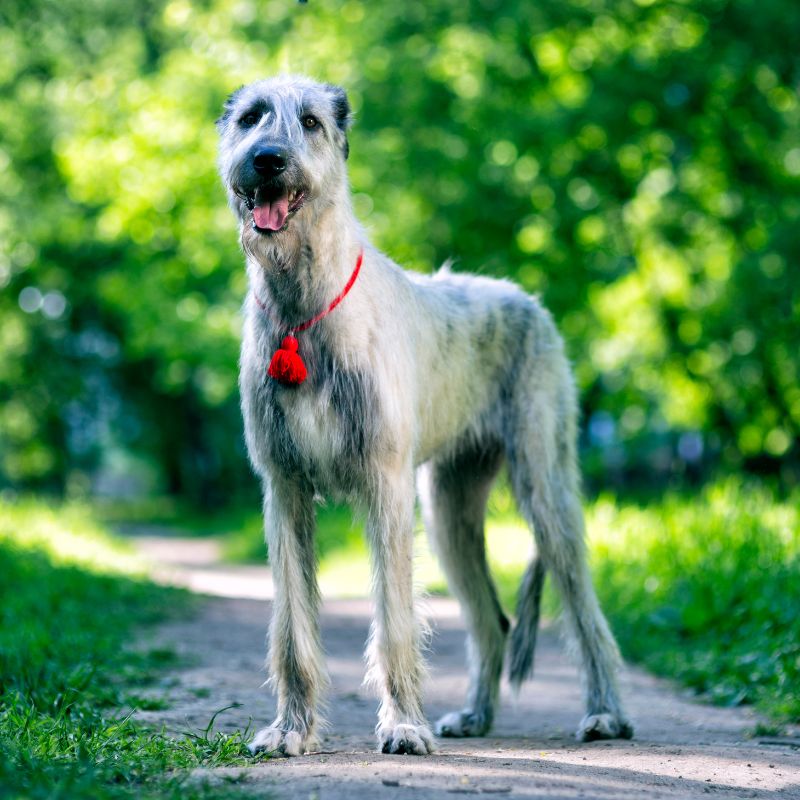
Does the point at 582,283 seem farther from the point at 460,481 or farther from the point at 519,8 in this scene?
the point at 460,481

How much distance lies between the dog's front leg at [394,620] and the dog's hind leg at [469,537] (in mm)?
1270

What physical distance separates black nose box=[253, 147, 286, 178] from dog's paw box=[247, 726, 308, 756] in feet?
6.60

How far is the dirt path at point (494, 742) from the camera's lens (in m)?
3.33

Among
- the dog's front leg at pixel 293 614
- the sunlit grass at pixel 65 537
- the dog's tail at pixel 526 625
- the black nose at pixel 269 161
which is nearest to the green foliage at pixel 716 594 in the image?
the dog's tail at pixel 526 625

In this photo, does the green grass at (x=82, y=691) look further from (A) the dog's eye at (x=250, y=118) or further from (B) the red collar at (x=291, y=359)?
(A) the dog's eye at (x=250, y=118)

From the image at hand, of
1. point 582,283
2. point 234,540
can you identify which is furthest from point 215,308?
point 582,283

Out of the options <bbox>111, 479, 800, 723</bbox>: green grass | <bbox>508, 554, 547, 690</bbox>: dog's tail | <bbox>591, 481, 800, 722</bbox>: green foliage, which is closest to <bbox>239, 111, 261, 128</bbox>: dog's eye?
<bbox>111, 479, 800, 723</bbox>: green grass

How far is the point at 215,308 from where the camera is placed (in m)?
17.8

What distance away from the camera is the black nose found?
12.5 feet

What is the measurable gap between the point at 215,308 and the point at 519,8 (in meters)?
7.03

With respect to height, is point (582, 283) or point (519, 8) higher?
point (519, 8)

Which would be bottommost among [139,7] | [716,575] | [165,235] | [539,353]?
[716,575]

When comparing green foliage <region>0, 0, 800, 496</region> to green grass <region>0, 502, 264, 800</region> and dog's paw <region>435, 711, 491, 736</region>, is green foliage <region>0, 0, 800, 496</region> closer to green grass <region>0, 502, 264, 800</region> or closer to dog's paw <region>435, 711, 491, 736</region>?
green grass <region>0, 502, 264, 800</region>

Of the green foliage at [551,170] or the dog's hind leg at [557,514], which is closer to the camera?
the dog's hind leg at [557,514]
